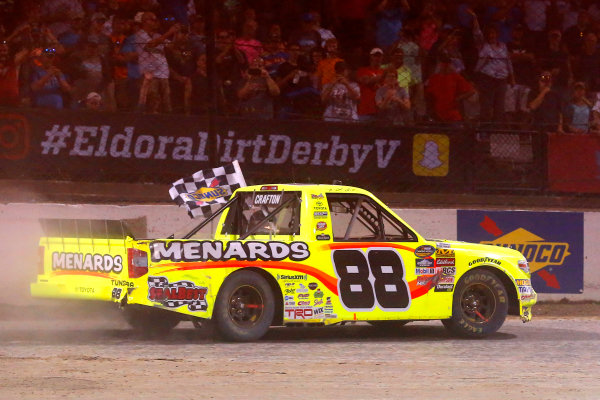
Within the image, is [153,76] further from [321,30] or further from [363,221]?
[363,221]

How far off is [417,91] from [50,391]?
9.28m

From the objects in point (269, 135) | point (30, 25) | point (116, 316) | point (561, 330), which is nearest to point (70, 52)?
point (30, 25)

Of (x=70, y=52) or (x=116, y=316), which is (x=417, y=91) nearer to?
(x=70, y=52)

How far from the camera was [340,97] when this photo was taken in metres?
14.7

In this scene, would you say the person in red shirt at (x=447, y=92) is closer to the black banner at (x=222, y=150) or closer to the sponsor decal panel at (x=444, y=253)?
the black banner at (x=222, y=150)

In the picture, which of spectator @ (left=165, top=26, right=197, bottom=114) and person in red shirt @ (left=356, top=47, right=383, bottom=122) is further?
person in red shirt @ (left=356, top=47, right=383, bottom=122)

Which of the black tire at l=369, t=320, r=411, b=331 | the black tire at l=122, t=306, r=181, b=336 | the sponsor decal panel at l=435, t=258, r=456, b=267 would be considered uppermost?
the sponsor decal panel at l=435, t=258, r=456, b=267

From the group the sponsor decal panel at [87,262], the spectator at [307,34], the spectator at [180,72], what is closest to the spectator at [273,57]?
the spectator at [307,34]

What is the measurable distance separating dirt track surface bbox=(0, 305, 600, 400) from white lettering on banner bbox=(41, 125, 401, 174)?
2757 millimetres

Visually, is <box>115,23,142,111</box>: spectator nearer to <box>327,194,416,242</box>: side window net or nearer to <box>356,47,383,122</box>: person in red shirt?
<box>356,47,383,122</box>: person in red shirt

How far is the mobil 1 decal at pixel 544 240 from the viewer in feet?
46.2

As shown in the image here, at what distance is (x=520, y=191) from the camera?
597 inches

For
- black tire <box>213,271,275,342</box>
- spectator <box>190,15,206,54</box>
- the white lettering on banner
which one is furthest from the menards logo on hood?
black tire <box>213,271,275,342</box>

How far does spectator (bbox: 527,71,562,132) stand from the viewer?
51.3 feet
